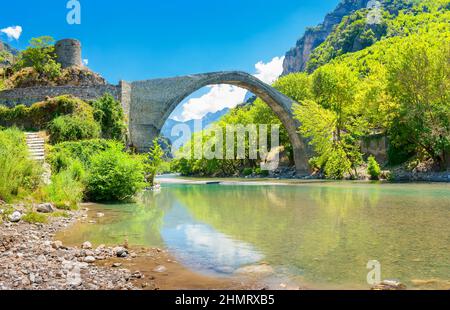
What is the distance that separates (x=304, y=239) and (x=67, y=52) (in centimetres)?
3304

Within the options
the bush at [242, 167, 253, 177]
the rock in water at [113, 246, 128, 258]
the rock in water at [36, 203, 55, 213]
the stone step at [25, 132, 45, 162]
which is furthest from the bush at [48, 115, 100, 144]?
the bush at [242, 167, 253, 177]

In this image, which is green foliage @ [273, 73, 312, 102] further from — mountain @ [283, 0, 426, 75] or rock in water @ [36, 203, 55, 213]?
mountain @ [283, 0, 426, 75]

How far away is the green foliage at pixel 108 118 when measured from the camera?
20984mm

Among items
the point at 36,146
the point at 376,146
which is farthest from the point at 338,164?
the point at 36,146

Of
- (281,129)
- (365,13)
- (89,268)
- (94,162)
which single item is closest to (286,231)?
(89,268)

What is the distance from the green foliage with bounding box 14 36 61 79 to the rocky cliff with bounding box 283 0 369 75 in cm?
10823

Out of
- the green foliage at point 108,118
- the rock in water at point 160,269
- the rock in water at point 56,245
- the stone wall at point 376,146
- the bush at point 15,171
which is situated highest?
the green foliage at point 108,118

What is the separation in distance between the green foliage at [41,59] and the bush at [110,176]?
21.3 meters

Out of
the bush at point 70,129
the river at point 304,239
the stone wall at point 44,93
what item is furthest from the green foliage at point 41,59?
the river at point 304,239

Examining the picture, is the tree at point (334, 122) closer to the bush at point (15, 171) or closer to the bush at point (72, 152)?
the bush at point (72, 152)

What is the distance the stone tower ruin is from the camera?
34.2 m
